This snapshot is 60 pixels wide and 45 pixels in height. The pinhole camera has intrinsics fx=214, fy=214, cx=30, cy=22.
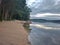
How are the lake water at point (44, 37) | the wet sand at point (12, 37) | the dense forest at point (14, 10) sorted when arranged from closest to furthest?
the wet sand at point (12, 37), the lake water at point (44, 37), the dense forest at point (14, 10)

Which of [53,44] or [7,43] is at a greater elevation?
[7,43]

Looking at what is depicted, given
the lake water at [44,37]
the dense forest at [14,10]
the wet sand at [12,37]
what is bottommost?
the lake water at [44,37]

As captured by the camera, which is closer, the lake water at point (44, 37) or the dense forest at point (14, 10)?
the lake water at point (44, 37)

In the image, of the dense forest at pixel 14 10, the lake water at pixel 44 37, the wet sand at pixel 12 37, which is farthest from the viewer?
the dense forest at pixel 14 10

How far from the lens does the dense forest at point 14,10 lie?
2887 centimetres

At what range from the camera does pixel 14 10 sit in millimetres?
32812

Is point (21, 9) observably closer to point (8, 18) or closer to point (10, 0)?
point (8, 18)

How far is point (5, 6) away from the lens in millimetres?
28734

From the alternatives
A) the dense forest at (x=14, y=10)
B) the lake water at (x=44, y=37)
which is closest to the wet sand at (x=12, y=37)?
the lake water at (x=44, y=37)

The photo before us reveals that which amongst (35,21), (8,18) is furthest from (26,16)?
(35,21)

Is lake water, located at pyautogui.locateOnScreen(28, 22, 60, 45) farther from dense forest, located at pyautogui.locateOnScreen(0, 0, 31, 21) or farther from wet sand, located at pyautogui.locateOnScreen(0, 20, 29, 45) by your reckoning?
dense forest, located at pyautogui.locateOnScreen(0, 0, 31, 21)

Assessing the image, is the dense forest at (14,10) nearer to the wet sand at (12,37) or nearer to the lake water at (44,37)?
the lake water at (44,37)

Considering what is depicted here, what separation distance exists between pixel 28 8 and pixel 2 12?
11778 millimetres

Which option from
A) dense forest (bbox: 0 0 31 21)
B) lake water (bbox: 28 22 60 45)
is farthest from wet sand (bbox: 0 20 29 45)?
dense forest (bbox: 0 0 31 21)
